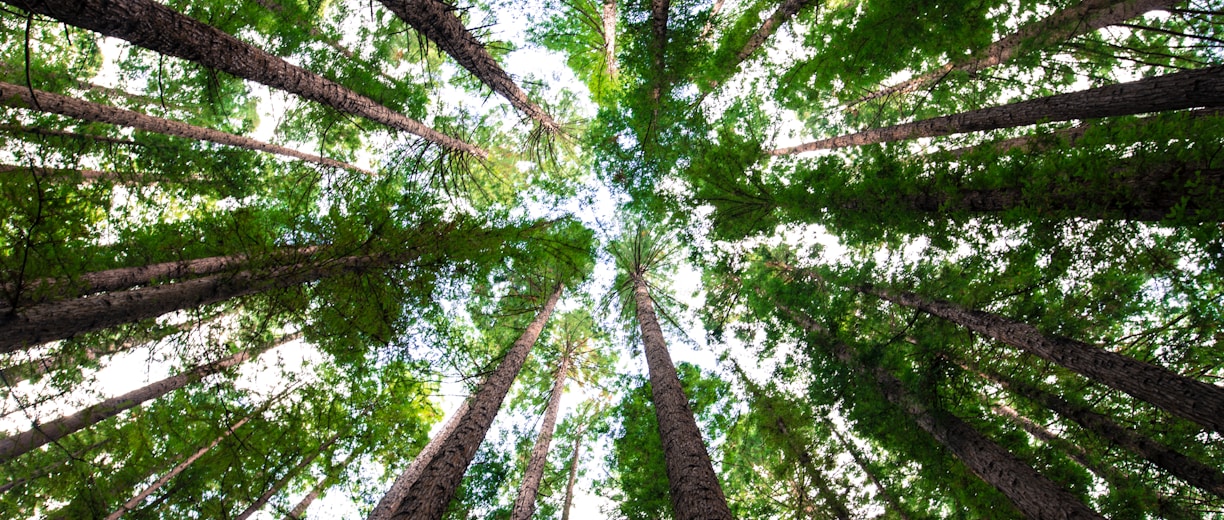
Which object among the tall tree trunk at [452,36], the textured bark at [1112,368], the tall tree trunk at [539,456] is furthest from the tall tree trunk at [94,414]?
the textured bark at [1112,368]

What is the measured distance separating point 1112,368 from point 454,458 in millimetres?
8015

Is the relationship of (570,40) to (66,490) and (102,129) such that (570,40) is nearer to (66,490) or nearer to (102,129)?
(102,129)

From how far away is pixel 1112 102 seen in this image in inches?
199

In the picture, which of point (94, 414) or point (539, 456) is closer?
point (94, 414)

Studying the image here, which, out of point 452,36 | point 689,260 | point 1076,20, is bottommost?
point 452,36

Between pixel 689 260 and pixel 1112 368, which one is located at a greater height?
pixel 689 260

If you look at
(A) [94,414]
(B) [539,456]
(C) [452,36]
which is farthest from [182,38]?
(B) [539,456]

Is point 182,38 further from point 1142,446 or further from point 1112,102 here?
point 1142,446

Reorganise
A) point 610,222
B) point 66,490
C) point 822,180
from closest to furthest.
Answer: point 66,490
point 822,180
point 610,222

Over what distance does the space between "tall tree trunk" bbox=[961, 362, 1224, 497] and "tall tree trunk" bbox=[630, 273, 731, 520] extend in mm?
5697

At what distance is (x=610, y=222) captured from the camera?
11711 millimetres

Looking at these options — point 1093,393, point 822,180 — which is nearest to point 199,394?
point 822,180

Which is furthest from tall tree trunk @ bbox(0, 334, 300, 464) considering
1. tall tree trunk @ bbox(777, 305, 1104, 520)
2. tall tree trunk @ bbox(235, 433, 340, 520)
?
tall tree trunk @ bbox(777, 305, 1104, 520)

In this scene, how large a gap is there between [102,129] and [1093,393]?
18632 millimetres
